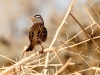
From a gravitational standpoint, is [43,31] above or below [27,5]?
below

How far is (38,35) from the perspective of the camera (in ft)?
12.0

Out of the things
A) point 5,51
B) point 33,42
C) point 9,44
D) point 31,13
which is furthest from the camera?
point 31,13

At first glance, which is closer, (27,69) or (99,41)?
(27,69)

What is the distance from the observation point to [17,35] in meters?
11.7

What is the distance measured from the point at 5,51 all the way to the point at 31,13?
274 cm

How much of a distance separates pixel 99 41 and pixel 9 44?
4326mm

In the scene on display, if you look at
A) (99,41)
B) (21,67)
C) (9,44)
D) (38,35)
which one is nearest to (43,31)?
(38,35)

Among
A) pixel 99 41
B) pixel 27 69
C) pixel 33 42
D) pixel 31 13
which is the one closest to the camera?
pixel 27 69

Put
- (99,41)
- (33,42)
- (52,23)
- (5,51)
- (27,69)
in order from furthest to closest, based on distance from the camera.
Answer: (5,51) → (52,23) → (99,41) → (33,42) → (27,69)

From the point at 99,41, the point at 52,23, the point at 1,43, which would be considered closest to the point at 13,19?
the point at 1,43

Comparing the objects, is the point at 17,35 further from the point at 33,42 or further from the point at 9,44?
the point at 33,42

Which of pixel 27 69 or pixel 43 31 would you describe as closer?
pixel 27 69

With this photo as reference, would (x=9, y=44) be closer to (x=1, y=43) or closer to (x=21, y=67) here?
(x=1, y=43)

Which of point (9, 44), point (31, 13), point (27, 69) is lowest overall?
point (27, 69)
